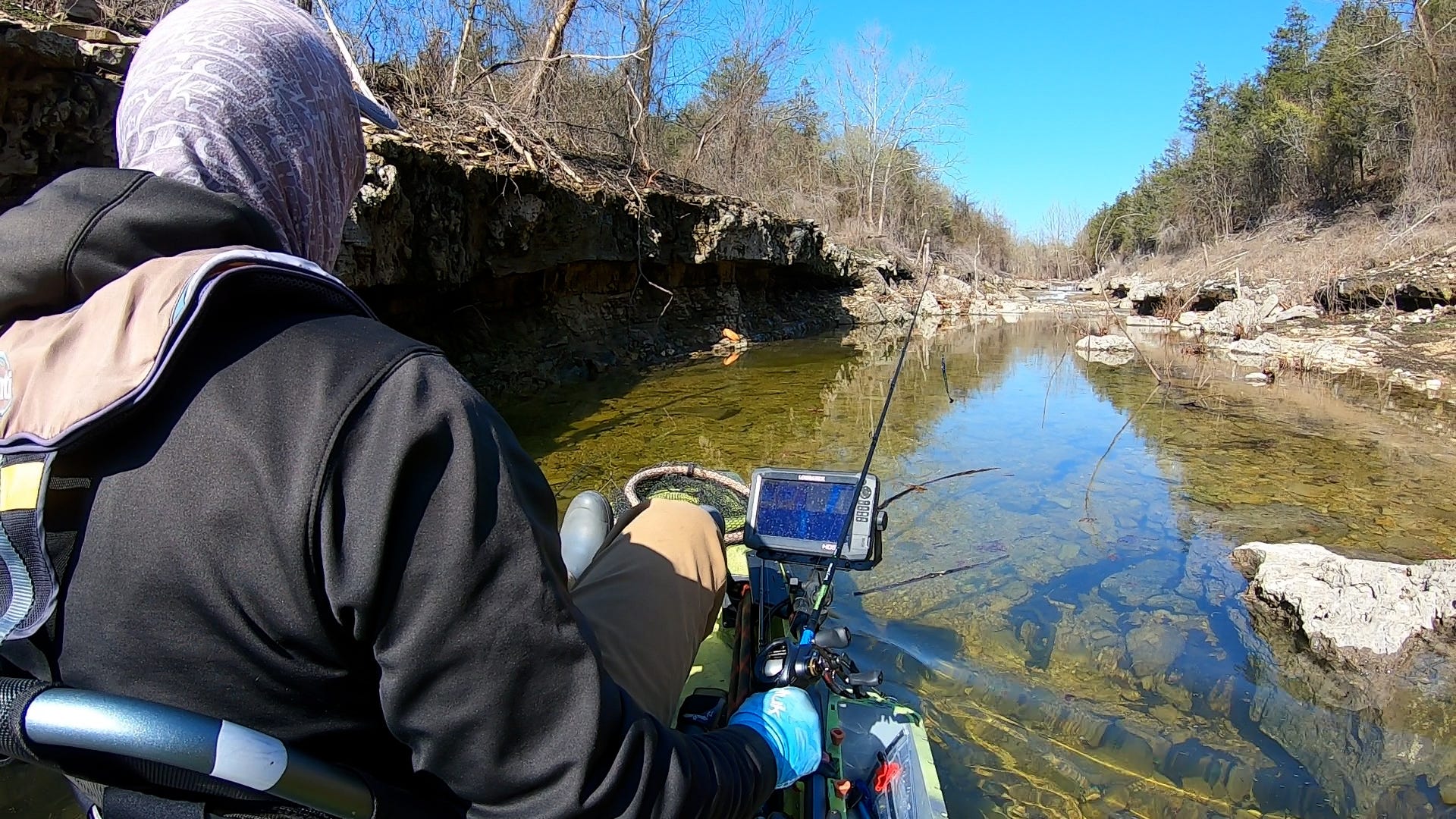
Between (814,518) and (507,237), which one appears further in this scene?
(507,237)

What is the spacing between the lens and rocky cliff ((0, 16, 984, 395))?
430 centimetres

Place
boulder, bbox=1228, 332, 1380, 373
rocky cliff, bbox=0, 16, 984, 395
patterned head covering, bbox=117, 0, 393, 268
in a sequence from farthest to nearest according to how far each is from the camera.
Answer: boulder, bbox=1228, 332, 1380, 373 < rocky cliff, bbox=0, 16, 984, 395 < patterned head covering, bbox=117, 0, 393, 268

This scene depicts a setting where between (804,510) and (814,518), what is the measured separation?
0.13 ft

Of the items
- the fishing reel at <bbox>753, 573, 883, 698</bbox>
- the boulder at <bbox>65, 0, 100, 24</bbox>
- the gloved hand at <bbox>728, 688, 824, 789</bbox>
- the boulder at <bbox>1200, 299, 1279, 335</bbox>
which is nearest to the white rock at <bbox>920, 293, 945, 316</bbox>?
the boulder at <bbox>1200, 299, 1279, 335</bbox>

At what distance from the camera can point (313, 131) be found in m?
Result: 1.11

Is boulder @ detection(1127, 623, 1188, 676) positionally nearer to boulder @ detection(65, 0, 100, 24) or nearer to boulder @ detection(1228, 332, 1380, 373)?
boulder @ detection(65, 0, 100, 24)

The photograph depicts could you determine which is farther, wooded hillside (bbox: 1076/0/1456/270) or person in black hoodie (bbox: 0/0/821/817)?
wooded hillside (bbox: 1076/0/1456/270)

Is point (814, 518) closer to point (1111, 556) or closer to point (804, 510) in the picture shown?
point (804, 510)

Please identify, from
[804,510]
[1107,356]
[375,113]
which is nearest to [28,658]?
[375,113]

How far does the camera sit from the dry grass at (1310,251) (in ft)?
53.6

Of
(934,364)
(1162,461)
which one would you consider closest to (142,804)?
(1162,461)

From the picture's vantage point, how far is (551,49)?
1118 centimetres

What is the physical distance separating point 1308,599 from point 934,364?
10.1 m

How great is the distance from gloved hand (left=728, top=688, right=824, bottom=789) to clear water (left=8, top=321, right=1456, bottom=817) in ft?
5.05
